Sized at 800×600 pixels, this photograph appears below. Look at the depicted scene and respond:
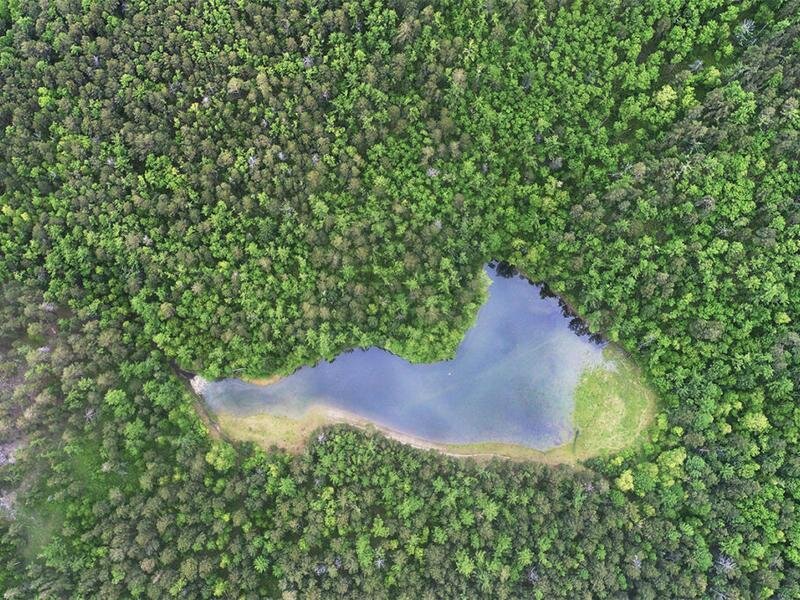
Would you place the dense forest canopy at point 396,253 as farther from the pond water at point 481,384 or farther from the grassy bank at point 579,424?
the pond water at point 481,384

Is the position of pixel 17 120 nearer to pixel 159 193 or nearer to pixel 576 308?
pixel 159 193

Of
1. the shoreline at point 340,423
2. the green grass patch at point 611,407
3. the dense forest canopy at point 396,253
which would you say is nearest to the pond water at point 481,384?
the shoreline at point 340,423

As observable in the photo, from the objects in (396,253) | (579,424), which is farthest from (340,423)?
(579,424)

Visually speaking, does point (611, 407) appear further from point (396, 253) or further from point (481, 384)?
point (396, 253)

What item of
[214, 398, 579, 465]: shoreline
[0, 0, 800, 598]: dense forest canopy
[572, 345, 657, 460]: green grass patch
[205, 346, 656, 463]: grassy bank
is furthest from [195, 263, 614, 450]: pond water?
[0, 0, 800, 598]: dense forest canopy

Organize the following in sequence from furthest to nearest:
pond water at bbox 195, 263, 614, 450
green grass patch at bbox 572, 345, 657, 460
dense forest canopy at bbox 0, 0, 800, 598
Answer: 1. pond water at bbox 195, 263, 614, 450
2. green grass patch at bbox 572, 345, 657, 460
3. dense forest canopy at bbox 0, 0, 800, 598

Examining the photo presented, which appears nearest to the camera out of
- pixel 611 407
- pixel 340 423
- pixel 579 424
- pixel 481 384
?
pixel 340 423

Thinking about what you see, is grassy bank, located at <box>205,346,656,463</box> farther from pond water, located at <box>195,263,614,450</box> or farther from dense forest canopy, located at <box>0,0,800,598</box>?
dense forest canopy, located at <box>0,0,800,598</box>
